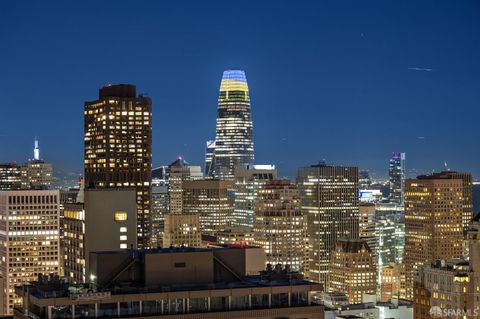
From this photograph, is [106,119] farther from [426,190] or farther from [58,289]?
[58,289]

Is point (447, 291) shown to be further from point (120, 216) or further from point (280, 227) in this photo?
point (280, 227)

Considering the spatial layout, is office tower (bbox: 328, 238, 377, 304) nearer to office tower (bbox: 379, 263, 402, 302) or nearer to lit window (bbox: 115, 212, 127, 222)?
office tower (bbox: 379, 263, 402, 302)

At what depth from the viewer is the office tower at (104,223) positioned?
269ft

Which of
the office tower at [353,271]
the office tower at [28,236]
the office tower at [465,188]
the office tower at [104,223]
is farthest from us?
the office tower at [465,188]

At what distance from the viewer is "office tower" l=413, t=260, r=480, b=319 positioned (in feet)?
286

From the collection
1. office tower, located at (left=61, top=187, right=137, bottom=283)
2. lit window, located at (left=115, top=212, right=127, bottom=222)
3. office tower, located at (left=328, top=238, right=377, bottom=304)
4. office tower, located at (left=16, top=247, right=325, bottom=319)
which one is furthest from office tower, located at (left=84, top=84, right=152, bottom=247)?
office tower, located at (left=16, top=247, right=325, bottom=319)

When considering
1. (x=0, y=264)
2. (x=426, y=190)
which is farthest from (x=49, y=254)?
(x=426, y=190)

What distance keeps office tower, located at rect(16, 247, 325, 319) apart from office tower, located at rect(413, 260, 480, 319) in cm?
5393

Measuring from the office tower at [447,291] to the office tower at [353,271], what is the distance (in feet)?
164

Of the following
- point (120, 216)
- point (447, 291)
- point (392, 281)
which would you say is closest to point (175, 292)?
point (120, 216)

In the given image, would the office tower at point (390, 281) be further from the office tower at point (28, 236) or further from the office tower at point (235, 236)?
the office tower at point (28, 236)

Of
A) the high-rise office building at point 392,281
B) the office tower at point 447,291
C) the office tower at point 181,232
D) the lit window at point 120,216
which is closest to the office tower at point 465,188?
the high-rise office building at point 392,281

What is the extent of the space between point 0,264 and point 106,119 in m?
51.0

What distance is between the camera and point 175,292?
3247cm
